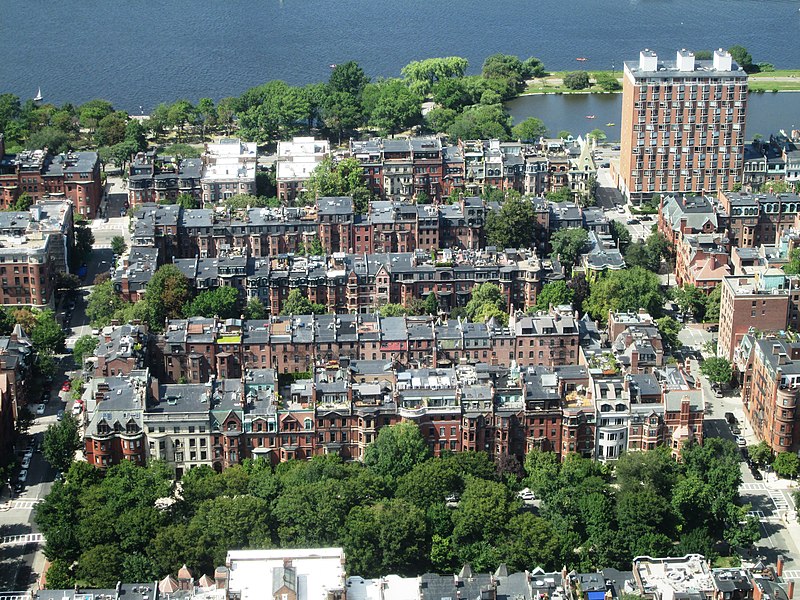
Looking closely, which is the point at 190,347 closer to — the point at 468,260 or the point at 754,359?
the point at 468,260

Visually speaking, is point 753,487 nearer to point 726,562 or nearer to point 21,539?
point 726,562

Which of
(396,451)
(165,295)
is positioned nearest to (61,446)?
(165,295)

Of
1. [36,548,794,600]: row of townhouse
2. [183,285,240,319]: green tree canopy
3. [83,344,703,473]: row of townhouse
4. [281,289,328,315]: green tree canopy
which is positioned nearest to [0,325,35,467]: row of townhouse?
[83,344,703,473]: row of townhouse

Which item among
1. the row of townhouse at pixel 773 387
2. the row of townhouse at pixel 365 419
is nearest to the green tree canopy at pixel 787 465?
the row of townhouse at pixel 773 387

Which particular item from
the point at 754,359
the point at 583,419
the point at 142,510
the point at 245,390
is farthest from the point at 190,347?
the point at 754,359

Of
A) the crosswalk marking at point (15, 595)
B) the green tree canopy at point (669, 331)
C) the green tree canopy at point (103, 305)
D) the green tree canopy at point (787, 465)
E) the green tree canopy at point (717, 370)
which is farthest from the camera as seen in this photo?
the green tree canopy at point (103, 305)

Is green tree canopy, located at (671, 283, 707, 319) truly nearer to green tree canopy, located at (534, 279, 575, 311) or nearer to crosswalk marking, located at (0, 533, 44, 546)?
green tree canopy, located at (534, 279, 575, 311)

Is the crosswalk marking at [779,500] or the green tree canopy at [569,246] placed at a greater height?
the green tree canopy at [569,246]

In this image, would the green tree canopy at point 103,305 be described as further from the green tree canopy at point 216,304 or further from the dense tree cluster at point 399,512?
the dense tree cluster at point 399,512
